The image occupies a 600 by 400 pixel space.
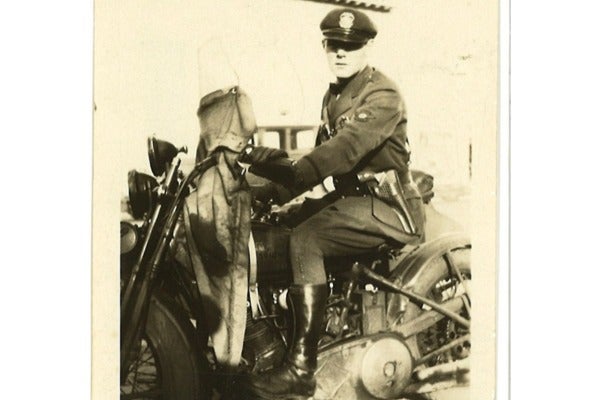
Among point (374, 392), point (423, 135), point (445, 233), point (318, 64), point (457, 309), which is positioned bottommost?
point (374, 392)

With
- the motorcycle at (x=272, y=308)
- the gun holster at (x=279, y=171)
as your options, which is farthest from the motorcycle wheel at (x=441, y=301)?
the gun holster at (x=279, y=171)

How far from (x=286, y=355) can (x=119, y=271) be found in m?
0.28

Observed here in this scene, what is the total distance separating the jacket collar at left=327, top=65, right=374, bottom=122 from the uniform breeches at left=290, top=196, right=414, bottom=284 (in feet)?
0.44

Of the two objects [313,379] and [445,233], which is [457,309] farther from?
[313,379]

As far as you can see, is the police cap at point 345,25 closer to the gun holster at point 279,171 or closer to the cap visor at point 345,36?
the cap visor at point 345,36

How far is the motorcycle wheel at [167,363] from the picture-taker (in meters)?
1.28

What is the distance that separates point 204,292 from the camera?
50.6 inches

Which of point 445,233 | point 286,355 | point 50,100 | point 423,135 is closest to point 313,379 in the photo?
point 286,355

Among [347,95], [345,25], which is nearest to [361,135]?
[347,95]

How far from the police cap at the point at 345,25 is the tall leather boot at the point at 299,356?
14.8 inches

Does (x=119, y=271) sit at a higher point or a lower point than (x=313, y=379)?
higher

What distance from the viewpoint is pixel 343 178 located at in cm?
130

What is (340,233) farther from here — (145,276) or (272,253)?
(145,276)

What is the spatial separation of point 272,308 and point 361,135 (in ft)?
0.96
